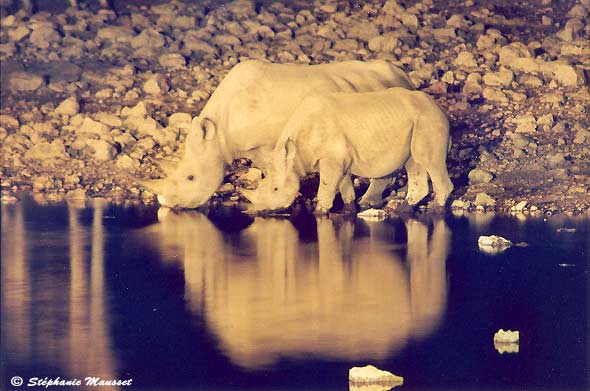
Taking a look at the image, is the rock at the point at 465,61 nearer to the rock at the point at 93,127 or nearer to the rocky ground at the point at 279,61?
the rocky ground at the point at 279,61

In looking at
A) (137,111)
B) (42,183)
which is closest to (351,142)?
(42,183)

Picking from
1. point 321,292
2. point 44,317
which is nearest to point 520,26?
point 321,292

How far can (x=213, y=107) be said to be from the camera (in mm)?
18141

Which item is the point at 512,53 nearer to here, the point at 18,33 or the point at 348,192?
the point at 348,192

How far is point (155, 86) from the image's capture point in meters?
22.3

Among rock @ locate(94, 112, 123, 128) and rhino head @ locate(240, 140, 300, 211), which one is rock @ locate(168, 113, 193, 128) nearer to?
rock @ locate(94, 112, 123, 128)

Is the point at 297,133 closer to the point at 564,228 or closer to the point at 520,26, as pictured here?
the point at 564,228

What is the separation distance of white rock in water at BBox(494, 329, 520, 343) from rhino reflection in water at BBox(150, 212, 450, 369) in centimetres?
55

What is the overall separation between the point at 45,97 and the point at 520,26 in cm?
774

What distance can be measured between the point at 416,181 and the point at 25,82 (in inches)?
309

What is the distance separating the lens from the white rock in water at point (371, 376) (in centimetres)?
1075

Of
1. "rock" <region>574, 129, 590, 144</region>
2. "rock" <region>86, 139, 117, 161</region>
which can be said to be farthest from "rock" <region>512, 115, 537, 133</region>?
"rock" <region>86, 139, 117, 161</region>

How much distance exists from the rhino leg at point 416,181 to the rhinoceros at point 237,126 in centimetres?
46

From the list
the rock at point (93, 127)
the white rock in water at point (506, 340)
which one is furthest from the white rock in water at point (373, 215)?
the white rock in water at point (506, 340)
